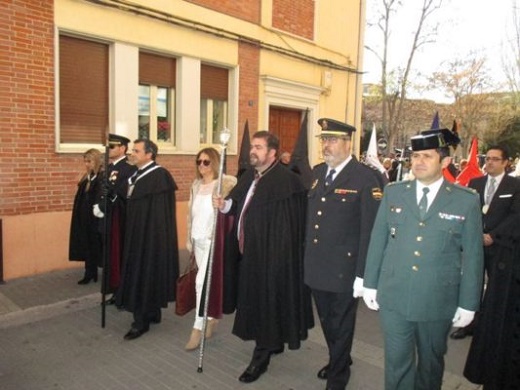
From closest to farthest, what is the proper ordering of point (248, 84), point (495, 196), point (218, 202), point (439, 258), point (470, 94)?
point (439, 258), point (218, 202), point (495, 196), point (248, 84), point (470, 94)

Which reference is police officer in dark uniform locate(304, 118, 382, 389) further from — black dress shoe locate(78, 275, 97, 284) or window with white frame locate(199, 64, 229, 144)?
window with white frame locate(199, 64, 229, 144)

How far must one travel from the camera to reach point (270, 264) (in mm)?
4234

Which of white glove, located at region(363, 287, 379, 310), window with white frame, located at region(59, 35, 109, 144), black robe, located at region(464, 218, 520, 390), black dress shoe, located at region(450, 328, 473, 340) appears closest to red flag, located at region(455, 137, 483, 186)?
black dress shoe, located at region(450, 328, 473, 340)

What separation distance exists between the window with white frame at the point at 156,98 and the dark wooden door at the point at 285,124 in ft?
10.7

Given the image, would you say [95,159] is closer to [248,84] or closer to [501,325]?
[248,84]

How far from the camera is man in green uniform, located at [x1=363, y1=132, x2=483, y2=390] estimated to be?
3.13 metres

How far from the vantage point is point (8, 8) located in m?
6.94

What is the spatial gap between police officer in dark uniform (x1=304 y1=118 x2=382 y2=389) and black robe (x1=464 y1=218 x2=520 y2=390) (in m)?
1.00

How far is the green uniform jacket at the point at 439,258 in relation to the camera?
10.3ft

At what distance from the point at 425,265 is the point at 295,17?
1056 cm

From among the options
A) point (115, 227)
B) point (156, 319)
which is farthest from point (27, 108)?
point (156, 319)

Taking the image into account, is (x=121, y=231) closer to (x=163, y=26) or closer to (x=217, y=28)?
(x=163, y=26)

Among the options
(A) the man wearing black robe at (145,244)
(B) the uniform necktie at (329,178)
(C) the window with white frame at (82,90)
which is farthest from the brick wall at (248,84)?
(B) the uniform necktie at (329,178)

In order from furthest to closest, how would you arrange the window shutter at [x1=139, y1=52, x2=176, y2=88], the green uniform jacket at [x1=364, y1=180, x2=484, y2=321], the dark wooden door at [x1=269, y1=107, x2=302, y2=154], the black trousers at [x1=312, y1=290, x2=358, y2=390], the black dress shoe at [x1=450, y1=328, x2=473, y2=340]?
the dark wooden door at [x1=269, y1=107, x2=302, y2=154] < the window shutter at [x1=139, y1=52, x2=176, y2=88] < the black dress shoe at [x1=450, y1=328, x2=473, y2=340] < the black trousers at [x1=312, y1=290, x2=358, y2=390] < the green uniform jacket at [x1=364, y1=180, x2=484, y2=321]
